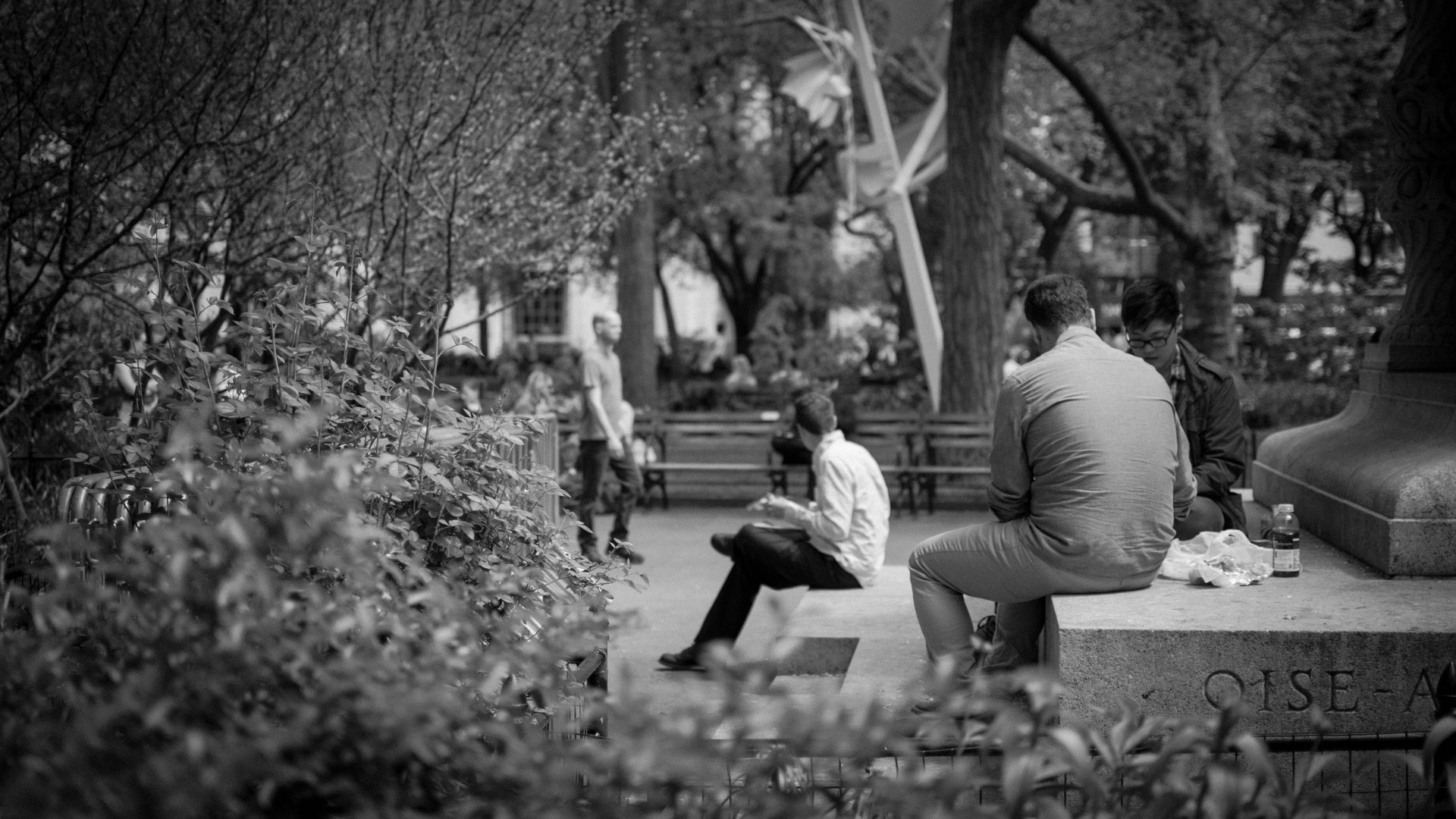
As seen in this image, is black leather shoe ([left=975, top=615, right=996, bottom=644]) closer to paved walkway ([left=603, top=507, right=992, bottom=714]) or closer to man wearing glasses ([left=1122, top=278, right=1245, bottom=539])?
paved walkway ([left=603, top=507, right=992, bottom=714])

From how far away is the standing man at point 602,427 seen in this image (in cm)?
1154

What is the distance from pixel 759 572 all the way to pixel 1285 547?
285 centimetres

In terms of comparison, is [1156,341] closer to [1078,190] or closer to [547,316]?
[1078,190]

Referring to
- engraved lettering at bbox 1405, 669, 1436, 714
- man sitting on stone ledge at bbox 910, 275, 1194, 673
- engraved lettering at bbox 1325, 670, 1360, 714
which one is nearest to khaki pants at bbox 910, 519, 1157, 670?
man sitting on stone ledge at bbox 910, 275, 1194, 673

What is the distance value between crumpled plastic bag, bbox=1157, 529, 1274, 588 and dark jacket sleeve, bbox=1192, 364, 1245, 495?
77cm

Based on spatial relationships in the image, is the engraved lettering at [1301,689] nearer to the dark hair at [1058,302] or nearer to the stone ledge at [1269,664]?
the stone ledge at [1269,664]

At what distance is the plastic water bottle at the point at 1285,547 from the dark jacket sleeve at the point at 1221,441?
0.89 m

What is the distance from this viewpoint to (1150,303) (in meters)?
6.78

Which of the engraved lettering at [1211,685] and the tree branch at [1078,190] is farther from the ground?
the tree branch at [1078,190]

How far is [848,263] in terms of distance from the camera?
136 ft

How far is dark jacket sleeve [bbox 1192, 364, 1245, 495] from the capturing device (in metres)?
6.90

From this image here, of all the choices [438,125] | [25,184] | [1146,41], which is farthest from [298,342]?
[1146,41]

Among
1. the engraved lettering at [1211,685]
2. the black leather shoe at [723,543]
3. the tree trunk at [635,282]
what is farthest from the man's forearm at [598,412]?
the tree trunk at [635,282]

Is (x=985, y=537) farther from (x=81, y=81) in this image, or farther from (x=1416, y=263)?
(x=81, y=81)
